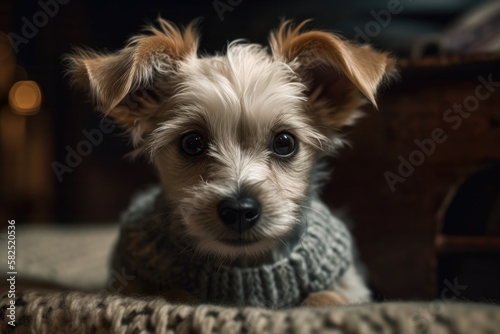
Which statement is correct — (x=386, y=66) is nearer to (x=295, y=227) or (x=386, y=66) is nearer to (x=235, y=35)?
(x=295, y=227)

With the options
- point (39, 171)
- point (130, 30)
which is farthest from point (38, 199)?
point (130, 30)

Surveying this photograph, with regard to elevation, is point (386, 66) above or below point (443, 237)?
above

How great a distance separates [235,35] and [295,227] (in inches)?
66.0

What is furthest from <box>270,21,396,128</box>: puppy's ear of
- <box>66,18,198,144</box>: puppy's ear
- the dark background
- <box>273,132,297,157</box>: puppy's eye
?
the dark background

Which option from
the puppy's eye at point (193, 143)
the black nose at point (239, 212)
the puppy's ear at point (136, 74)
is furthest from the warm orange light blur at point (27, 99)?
the black nose at point (239, 212)

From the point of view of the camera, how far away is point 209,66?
56.3 inches

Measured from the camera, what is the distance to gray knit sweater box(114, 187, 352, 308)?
1.32m

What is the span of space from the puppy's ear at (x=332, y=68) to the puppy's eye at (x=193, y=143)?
13.4 inches

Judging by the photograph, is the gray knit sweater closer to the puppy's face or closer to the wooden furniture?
the puppy's face

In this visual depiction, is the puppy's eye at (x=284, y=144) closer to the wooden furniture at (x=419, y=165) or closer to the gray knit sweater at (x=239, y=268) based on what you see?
the gray knit sweater at (x=239, y=268)

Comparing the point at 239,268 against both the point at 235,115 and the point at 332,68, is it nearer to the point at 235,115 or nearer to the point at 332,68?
the point at 235,115

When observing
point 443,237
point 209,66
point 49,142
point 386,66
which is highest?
point 209,66

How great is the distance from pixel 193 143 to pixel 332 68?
1.51ft

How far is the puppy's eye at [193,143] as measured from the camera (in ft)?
4.50
